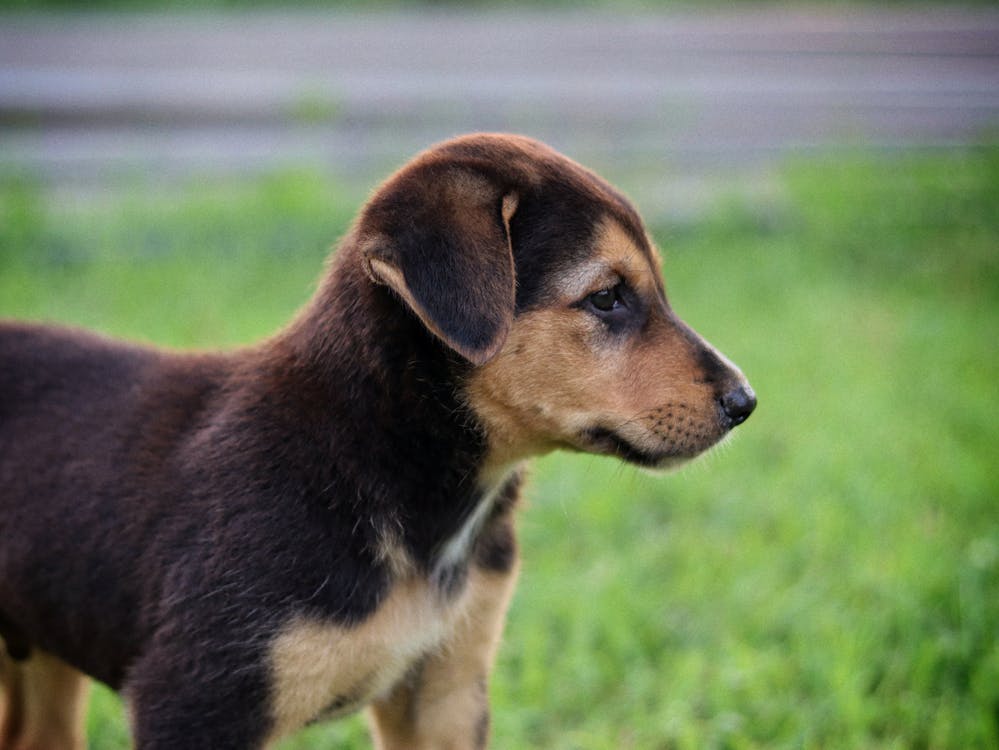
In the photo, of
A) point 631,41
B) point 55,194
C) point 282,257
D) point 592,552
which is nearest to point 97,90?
point 55,194

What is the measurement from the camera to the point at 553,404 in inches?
129

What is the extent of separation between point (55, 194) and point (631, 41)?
22.6 feet

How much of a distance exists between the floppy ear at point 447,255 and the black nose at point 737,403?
0.77 m

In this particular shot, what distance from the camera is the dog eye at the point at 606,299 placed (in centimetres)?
333

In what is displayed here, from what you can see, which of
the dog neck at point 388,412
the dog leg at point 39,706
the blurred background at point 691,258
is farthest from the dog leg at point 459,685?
the dog leg at point 39,706

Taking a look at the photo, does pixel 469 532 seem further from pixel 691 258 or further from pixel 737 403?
pixel 691 258

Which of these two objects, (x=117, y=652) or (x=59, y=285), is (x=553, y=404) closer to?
(x=117, y=652)

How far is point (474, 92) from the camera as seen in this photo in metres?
11.3

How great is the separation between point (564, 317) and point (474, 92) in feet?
27.9

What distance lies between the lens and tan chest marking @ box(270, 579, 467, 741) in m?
3.06

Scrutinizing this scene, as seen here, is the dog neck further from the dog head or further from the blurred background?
the blurred background

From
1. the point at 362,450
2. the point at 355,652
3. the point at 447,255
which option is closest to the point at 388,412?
the point at 362,450

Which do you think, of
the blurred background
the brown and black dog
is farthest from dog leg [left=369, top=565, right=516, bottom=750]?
the blurred background

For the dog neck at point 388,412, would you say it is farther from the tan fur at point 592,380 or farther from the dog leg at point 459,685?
the dog leg at point 459,685
